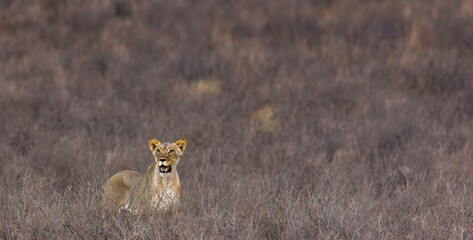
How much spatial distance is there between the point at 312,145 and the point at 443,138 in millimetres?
1849

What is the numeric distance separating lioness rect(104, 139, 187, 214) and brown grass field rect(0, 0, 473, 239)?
121mm

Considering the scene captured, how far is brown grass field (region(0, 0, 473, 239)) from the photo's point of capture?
4.91 metres

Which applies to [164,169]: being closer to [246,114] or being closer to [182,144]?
[182,144]

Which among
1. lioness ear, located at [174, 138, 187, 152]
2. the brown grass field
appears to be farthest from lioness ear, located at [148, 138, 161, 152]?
the brown grass field

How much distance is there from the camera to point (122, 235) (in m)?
4.65

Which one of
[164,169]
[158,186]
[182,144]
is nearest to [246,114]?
[182,144]

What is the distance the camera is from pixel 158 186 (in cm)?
496

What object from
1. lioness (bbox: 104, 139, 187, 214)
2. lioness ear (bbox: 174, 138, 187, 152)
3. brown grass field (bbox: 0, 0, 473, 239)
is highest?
lioness ear (bbox: 174, 138, 187, 152)

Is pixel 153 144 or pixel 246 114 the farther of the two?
pixel 246 114

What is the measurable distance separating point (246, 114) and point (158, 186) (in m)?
5.39

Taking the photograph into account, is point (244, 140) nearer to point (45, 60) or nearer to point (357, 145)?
point (357, 145)

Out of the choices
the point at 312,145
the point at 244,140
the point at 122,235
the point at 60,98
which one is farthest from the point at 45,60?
the point at 122,235

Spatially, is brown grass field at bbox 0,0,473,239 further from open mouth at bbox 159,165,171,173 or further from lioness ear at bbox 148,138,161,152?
lioness ear at bbox 148,138,161,152

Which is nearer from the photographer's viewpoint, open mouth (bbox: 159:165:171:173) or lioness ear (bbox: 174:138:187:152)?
open mouth (bbox: 159:165:171:173)
